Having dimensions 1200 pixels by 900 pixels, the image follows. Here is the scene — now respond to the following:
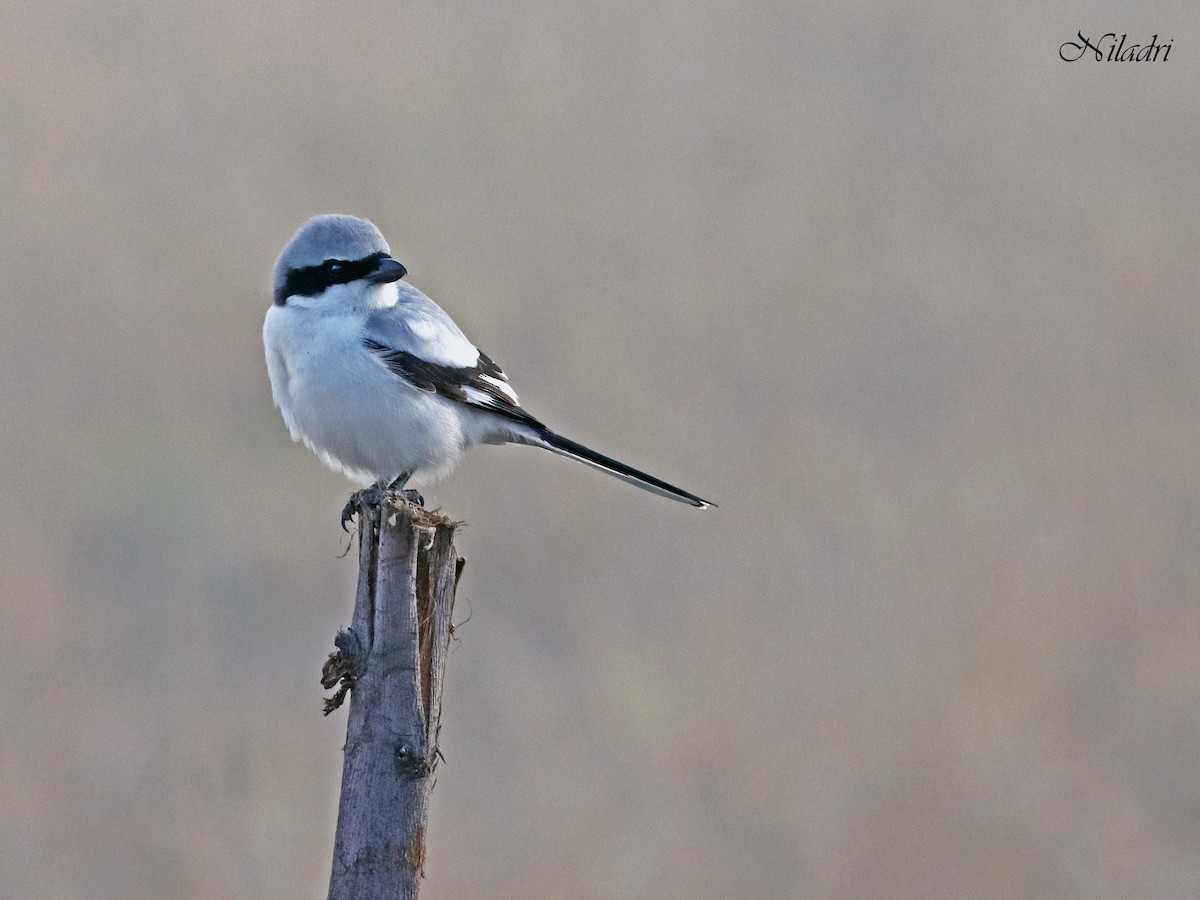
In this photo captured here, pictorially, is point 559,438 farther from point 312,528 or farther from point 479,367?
point 312,528

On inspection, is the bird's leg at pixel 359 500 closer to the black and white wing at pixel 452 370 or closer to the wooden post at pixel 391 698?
the black and white wing at pixel 452 370

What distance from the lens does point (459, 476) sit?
6266mm

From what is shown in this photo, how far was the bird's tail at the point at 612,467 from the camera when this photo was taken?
4.09 m

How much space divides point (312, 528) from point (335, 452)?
88.9 inches

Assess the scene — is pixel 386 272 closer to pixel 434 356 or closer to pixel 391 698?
pixel 434 356

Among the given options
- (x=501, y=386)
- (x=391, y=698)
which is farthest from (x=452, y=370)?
(x=391, y=698)

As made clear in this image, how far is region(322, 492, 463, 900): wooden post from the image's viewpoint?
106 inches

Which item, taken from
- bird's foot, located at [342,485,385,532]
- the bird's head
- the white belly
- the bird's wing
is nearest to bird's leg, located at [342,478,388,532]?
bird's foot, located at [342,485,385,532]

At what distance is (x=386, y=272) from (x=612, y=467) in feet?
3.11

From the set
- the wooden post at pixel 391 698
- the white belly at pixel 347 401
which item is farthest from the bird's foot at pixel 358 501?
the wooden post at pixel 391 698

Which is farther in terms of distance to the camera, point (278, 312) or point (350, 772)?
point (278, 312)

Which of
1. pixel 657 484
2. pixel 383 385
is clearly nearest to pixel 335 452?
pixel 383 385

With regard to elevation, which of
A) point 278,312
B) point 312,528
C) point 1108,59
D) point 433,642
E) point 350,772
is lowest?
point 350,772

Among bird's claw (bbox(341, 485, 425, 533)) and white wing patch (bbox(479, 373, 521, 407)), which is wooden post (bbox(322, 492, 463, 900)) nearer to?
bird's claw (bbox(341, 485, 425, 533))
